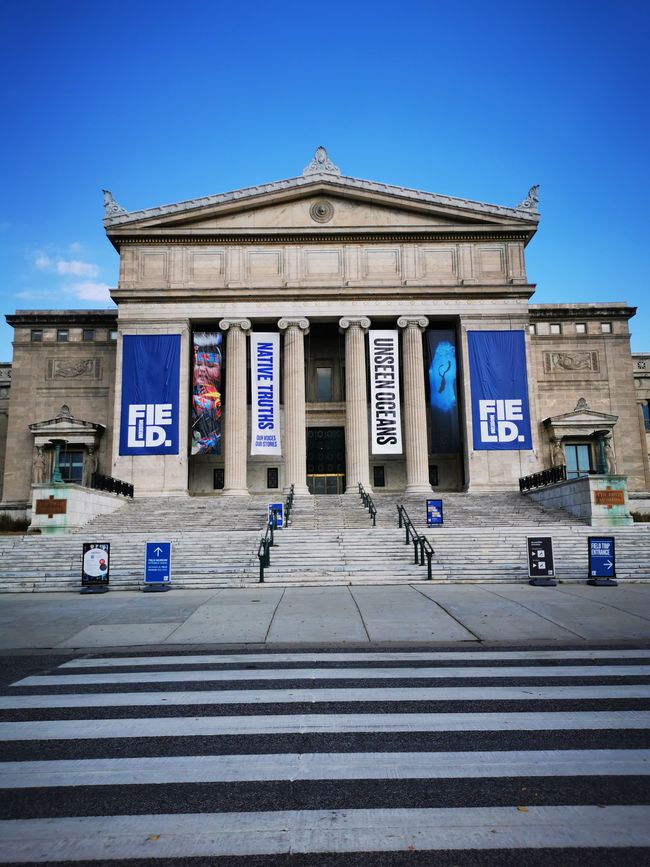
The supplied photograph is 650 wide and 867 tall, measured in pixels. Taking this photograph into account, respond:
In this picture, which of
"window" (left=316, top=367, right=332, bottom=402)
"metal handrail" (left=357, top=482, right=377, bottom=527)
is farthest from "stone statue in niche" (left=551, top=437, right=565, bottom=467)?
"window" (left=316, top=367, right=332, bottom=402)

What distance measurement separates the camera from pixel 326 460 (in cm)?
4144

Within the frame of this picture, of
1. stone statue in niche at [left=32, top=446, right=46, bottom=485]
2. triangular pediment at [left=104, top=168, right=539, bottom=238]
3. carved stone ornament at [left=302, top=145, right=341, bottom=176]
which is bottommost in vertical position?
stone statue in niche at [left=32, top=446, right=46, bottom=485]

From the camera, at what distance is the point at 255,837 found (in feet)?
13.5

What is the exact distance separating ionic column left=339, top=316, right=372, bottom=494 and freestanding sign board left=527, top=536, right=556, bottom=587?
62.7 feet

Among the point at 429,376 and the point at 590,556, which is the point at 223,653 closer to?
the point at 590,556

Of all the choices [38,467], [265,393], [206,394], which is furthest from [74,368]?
[265,393]

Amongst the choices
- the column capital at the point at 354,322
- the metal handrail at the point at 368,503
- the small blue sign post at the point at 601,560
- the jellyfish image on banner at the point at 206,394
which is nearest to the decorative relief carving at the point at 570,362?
the column capital at the point at 354,322

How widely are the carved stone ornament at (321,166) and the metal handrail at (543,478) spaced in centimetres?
2141

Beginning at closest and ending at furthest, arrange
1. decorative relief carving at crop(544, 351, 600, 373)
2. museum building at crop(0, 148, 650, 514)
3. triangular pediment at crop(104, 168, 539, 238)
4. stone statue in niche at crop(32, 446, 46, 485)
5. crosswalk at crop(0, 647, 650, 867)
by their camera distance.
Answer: crosswalk at crop(0, 647, 650, 867)
museum building at crop(0, 148, 650, 514)
stone statue in niche at crop(32, 446, 46, 485)
triangular pediment at crop(104, 168, 539, 238)
decorative relief carving at crop(544, 351, 600, 373)

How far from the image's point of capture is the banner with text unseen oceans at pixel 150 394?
37031 mm

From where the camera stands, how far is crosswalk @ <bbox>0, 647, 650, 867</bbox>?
4.04 m

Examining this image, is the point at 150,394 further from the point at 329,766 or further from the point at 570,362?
the point at 329,766

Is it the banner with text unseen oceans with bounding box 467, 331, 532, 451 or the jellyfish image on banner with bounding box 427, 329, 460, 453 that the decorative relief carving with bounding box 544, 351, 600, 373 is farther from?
the jellyfish image on banner with bounding box 427, 329, 460, 453

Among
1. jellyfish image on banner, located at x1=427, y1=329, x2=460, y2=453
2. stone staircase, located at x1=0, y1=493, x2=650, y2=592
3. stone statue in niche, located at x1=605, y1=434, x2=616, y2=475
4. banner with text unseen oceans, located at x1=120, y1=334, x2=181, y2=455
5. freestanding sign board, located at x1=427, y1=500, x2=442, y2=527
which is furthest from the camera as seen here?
stone statue in niche, located at x1=605, y1=434, x2=616, y2=475
